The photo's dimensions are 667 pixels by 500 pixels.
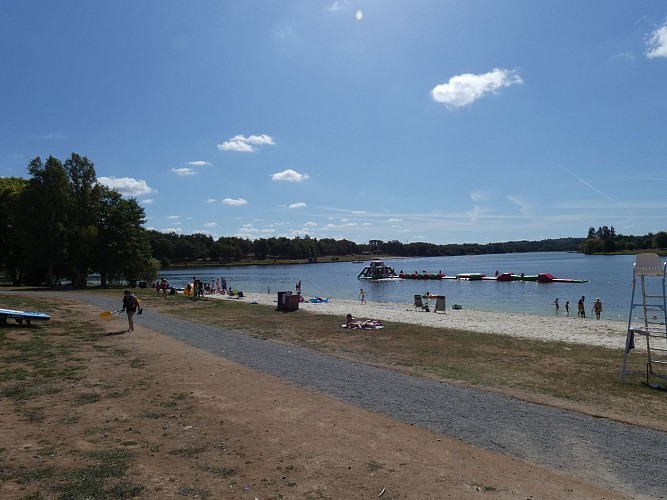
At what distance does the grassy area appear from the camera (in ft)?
27.7

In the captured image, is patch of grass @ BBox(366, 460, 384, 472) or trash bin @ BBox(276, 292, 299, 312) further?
trash bin @ BBox(276, 292, 299, 312)

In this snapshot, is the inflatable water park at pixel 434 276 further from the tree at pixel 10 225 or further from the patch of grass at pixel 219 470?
the patch of grass at pixel 219 470

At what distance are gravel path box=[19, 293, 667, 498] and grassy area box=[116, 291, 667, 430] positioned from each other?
805 mm

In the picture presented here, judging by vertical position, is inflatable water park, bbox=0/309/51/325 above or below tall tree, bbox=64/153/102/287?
below

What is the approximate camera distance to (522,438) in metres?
6.48

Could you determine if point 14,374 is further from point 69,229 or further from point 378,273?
point 378,273

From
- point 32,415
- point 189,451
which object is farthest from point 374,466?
point 32,415

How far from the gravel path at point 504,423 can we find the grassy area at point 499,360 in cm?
81

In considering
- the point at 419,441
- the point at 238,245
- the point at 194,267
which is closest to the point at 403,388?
the point at 419,441

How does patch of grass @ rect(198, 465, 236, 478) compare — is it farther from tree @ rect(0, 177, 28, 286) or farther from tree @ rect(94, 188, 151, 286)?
tree @ rect(94, 188, 151, 286)

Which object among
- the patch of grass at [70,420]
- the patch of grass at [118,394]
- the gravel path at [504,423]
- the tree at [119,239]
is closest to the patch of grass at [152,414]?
the patch of grass at [70,420]

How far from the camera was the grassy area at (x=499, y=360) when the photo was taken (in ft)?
27.7

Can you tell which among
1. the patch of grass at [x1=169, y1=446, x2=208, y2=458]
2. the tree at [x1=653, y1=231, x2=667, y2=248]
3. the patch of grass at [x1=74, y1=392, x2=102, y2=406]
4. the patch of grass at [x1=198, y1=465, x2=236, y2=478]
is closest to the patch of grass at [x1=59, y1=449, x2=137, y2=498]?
the patch of grass at [x1=169, y1=446, x2=208, y2=458]

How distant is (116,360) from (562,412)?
32.2 feet
